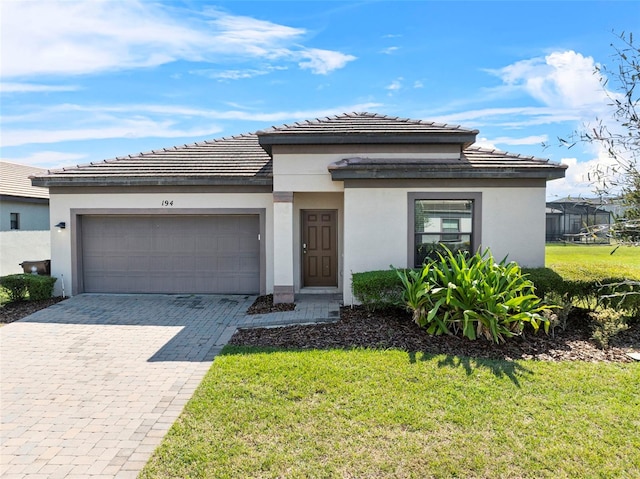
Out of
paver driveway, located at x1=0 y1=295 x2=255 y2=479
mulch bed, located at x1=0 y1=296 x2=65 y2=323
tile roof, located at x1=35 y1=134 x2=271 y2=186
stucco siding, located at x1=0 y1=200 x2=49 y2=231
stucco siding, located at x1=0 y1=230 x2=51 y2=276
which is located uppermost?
tile roof, located at x1=35 y1=134 x2=271 y2=186

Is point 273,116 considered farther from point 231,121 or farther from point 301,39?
point 301,39

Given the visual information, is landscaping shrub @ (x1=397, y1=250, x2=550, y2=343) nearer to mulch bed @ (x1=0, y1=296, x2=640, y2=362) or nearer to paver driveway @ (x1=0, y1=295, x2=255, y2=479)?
mulch bed @ (x1=0, y1=296, x2=640, y2=362)

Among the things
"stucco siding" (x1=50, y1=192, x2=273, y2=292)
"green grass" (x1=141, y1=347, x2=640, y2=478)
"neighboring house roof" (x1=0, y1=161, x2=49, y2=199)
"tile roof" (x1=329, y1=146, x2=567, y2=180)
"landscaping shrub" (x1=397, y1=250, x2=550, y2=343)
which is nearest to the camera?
"green grass" (x1=141, y1=347, x2=640, y2=478)

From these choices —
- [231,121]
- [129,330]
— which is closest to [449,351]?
[129,330]

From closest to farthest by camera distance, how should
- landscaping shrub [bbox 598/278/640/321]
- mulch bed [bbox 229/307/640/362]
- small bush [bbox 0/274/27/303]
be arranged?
mulch bed [bbox 229/307/640/362] < landscaping shrub [bbox 598/278/640/321] < small bush [bbox 0/274/27/303]

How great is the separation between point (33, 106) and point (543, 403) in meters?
14.4

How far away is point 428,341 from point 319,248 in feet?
17.5

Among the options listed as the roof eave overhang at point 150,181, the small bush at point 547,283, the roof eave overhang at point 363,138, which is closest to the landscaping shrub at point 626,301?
the small bush at point 547,283

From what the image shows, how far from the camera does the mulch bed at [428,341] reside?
6270 mm

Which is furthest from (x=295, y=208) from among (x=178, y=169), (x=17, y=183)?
(x=17, y=183)

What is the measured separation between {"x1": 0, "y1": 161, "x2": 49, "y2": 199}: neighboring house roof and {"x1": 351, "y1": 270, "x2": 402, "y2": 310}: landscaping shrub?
1289cm

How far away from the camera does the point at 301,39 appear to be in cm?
1041

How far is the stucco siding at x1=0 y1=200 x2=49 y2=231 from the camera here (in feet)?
49.2

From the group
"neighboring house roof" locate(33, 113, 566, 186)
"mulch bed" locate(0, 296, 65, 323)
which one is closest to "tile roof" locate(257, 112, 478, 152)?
"neighboring house roof" locate(33, 113, 566, 186)
